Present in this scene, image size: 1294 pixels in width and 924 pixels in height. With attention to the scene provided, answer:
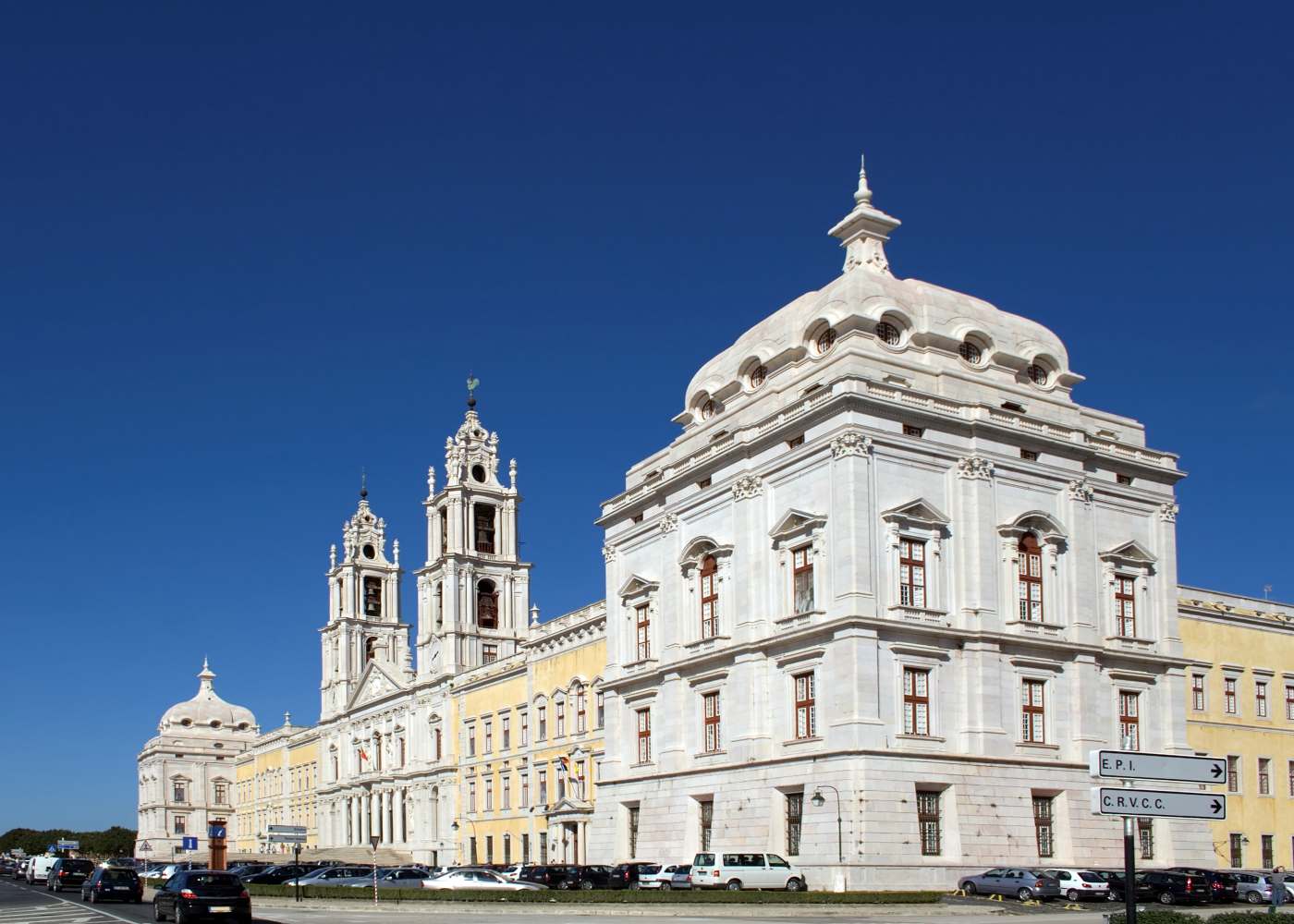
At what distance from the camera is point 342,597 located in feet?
431

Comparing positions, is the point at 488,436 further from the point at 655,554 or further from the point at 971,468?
the point at 971,468

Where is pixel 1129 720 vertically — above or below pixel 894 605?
below

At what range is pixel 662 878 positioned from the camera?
51.3 m

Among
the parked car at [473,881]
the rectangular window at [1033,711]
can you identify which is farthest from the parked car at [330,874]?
the rectangular window at [1033,711]

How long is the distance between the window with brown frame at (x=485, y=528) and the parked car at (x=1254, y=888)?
2637 inches

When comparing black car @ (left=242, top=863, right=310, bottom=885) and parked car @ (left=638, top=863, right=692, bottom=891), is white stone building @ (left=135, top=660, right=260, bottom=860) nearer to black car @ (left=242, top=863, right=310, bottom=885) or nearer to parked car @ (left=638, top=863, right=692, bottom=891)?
black car @ (left=242, top=863, right=310, bottom=885)

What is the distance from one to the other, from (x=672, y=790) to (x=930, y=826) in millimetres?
11716

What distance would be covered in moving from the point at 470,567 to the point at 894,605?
194 feet

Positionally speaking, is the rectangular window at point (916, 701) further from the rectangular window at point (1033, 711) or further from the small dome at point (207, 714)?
the small dome at point (207, 714)

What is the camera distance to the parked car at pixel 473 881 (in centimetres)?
5206

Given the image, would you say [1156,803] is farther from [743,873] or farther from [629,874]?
[629,874]

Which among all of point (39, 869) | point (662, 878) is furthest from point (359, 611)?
point (662, 878)

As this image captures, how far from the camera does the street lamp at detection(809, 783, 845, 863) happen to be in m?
47.9

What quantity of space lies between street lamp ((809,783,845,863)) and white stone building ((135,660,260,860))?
426ft
